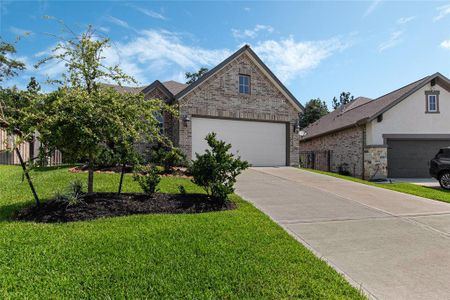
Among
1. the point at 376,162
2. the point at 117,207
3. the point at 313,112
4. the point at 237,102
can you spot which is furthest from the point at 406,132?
the point at 313,112

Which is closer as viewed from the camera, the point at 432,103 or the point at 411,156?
the point at 432,103

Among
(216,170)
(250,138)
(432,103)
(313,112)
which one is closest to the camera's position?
(216,170)

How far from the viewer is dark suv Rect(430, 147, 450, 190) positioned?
1193 centimetres

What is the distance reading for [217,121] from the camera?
1562 centimetres

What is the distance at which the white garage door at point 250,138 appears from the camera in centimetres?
1523

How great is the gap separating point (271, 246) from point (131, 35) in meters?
7.65

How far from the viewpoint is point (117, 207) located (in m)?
5.96

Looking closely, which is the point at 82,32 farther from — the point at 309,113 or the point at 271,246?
the point at 309,113

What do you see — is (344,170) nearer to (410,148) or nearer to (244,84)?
(410,148)

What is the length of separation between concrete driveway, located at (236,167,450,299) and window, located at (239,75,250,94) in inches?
314

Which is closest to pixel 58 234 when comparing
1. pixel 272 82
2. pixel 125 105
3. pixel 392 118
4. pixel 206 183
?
pixel 125 105

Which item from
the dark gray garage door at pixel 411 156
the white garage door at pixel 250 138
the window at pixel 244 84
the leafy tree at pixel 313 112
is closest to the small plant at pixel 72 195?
the white garage door at pixel 250 138

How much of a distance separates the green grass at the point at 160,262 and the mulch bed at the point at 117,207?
1.18 feet

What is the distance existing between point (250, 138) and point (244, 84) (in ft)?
9.81
